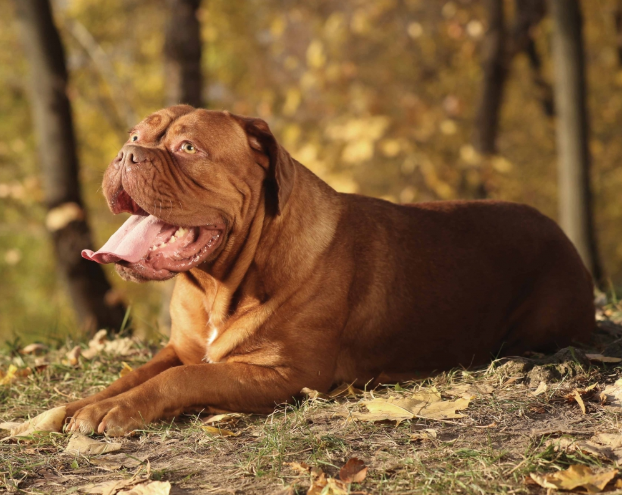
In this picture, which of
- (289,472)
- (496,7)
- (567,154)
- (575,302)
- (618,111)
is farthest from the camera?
(618,111)

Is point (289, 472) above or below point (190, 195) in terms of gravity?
below

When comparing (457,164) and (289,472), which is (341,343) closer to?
(289,472)

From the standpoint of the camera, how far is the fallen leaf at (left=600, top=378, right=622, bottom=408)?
379cm

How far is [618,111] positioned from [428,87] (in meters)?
4.02

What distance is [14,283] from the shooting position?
26359mm

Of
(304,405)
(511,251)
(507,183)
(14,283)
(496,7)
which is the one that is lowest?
(14,283)

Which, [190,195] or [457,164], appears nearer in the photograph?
[190,195]

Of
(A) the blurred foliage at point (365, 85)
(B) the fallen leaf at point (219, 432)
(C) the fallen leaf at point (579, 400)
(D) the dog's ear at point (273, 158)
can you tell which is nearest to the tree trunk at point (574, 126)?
(A) the blurred foliage at point (365, 85)

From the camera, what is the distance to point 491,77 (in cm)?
1348

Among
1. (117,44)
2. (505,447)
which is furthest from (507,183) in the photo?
(505,447)

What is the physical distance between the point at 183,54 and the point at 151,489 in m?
7.43

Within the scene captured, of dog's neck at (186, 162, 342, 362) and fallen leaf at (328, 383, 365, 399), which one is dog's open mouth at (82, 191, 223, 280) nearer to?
dog's neck at (186, 162, 342, 362)

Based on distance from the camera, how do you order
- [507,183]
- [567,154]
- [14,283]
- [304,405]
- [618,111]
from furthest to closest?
[14,283] → [618,111] → [507,183] → [567,154] → [304,405]

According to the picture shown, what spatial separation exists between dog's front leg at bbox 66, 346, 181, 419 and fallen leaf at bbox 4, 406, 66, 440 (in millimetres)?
57
